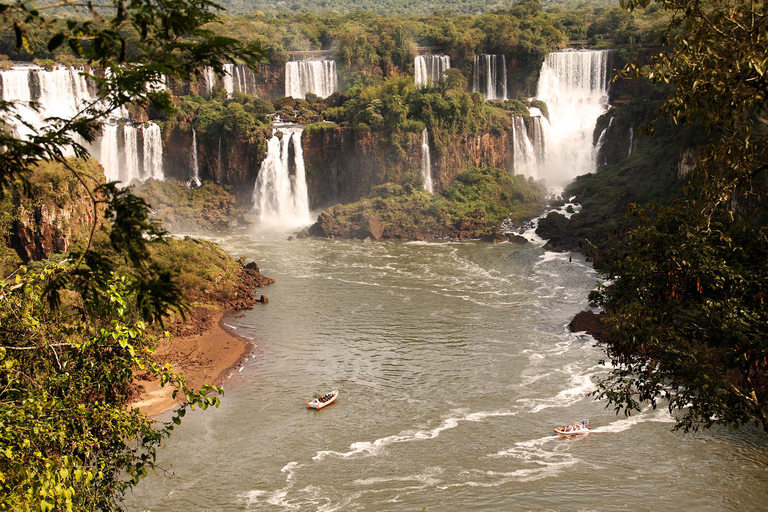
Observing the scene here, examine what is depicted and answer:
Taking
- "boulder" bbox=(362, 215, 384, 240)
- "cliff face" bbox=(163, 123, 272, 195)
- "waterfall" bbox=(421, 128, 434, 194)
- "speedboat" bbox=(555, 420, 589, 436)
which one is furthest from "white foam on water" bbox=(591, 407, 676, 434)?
"cliff face" bbox=(163, 123, 272, 195)

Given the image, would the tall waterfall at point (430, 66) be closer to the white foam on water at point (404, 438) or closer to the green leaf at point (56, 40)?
the white foam on water at point (404, 438)

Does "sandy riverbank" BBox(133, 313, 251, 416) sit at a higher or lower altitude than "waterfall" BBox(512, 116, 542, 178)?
lower

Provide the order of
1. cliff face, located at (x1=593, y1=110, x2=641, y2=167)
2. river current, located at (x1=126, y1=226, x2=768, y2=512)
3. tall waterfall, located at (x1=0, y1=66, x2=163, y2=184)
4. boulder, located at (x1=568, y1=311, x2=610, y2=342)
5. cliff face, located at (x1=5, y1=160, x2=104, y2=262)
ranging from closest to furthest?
river current, located at (x1=126, y1=226, x2=768, y2=512), cliff face, located at (x1=5, y1=160, x2=104, y2=262), boulder, located at (x1=568, y1=311, x2=610, y2=342), tall waterfall, located at (x1=0, y1=66, x2=163, y2=184), cliff face, located at (x1=593, y1=110, x2=641, y2=167)

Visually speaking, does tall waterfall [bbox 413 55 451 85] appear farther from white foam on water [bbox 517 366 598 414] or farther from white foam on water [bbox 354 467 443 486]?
white foam on water [bbox 354 467 443 486]

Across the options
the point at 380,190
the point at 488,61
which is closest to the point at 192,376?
the point at 380,190

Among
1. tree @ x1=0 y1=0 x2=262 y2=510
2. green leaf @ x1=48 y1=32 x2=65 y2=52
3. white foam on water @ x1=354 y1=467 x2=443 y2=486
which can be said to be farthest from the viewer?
white foam on water @ x1=354 y1=467 x2=443 y2=486

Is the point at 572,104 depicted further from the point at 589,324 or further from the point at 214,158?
the point at 589,324

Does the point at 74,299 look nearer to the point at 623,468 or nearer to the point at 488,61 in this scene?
the point at 623,468
